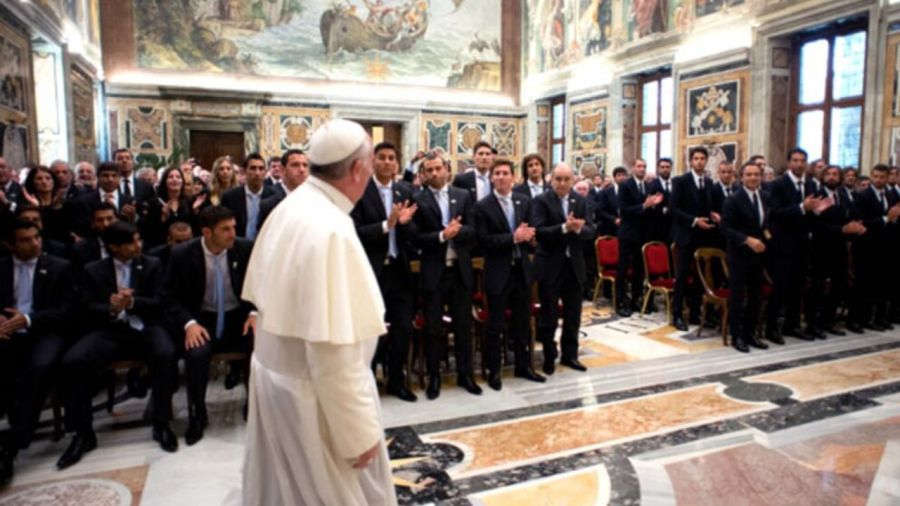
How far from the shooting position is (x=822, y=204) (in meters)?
6.05

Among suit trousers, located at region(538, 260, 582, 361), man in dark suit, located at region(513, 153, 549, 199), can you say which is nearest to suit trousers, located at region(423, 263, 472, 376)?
suit trousers, located at region(538, 260, 582, 361)

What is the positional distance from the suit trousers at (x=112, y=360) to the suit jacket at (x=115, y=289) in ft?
0.31

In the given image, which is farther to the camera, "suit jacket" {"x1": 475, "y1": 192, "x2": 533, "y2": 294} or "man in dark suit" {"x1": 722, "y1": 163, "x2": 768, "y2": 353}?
"man in dark suit" {"x1": 722, "y1": 163, "x2": 768, "y2": 353}

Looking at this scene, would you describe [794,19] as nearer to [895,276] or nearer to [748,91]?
[748,91]

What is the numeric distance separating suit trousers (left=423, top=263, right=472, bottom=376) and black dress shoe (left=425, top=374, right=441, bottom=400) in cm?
4

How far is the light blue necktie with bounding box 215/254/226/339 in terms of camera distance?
171 inches

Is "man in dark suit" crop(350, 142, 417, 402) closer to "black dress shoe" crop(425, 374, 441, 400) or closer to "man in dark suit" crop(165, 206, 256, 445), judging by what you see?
"black dress shoe" crop(425, 374, 441, 400)

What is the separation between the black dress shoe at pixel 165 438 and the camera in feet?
12.5

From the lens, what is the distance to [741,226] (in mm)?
6090

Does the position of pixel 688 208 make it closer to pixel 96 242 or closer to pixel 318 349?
pixel 96 242

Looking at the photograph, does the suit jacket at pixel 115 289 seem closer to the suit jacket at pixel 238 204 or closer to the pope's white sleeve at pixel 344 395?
the suit jacket at pixel 238 204

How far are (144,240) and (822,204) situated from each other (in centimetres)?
658

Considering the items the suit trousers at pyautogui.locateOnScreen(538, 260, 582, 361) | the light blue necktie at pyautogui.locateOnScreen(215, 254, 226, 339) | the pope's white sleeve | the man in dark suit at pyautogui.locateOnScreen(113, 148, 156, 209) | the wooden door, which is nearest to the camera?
the pope's white sleeve

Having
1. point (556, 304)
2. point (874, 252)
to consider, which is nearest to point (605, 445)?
point (556, 304)
